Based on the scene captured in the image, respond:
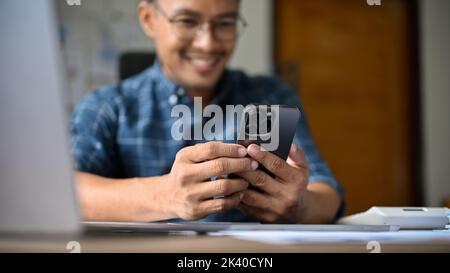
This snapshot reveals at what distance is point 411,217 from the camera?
38 centimetres

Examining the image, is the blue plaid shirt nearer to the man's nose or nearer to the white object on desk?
the man's nose

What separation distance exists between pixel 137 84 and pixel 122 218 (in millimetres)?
332

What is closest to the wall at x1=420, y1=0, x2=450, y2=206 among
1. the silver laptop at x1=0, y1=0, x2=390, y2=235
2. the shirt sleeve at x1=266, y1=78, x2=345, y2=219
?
the shirt sleeve at x1=266, y1=78, x2=345, y2=219

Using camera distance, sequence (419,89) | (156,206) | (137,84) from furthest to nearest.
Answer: (419,89) → (137,84) → (156,206)

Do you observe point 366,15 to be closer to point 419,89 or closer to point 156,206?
point 419,89

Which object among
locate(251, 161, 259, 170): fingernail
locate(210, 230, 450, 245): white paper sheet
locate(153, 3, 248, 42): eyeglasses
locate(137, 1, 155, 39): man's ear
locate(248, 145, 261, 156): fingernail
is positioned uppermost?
locate(137, 1, 155, 39): man's ear

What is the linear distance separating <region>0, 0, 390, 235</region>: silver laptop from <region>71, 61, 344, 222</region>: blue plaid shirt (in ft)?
0.94

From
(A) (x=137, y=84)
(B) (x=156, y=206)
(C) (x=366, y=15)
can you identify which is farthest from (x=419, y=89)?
(B) (x=156, y=206)

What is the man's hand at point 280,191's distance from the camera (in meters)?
0.45

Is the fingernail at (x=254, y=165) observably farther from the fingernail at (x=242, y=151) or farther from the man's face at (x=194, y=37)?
the man's face at (x=194, y=37)

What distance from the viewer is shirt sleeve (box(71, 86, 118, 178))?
601 millimetres

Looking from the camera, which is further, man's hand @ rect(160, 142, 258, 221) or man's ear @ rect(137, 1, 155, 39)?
man's ear @ rect(137, 1, 155, 39)

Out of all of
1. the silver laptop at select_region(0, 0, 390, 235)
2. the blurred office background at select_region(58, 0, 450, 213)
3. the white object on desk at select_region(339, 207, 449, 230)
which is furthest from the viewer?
the blurred office background at select_region(58, 0, 450, 213)
